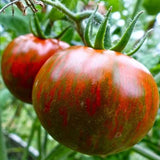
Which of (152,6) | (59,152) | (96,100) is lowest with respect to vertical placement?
(59,152)

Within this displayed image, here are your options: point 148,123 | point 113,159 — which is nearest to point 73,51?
point 148,123

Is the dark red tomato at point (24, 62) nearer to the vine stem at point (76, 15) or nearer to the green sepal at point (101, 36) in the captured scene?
the vine stem at point (76, 15)

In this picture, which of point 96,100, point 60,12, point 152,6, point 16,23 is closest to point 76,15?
point 60,12

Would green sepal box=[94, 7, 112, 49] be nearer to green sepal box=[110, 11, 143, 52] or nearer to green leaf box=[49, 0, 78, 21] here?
green sepal box=[110, 11, 143, 52]

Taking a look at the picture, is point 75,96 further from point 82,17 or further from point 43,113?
point 82,17

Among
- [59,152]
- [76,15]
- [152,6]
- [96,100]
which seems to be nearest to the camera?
[96,100]

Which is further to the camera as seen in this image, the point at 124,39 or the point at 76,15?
the point at 76,15

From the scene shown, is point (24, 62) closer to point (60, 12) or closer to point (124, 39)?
point (60, 12)

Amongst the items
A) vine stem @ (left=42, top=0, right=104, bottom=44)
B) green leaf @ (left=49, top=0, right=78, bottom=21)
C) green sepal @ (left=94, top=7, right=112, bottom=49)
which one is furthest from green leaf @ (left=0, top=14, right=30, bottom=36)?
green sepal @ (left=94, top=7, right=112, bottom=49)
